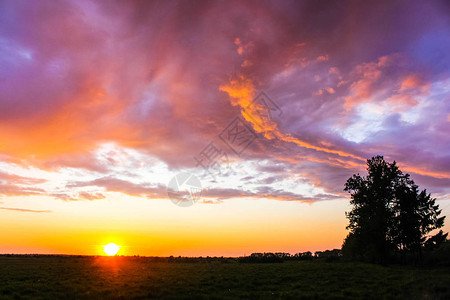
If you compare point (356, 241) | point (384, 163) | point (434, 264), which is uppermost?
point (384, 163)

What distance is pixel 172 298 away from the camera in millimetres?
19688

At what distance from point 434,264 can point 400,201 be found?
12460 millimetres

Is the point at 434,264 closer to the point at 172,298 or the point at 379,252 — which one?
the point at 379,252

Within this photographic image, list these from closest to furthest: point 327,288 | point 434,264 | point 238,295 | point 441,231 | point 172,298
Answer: point 172,298 → point 238,295 → point 327,288 → point 434,264 → point 441,231

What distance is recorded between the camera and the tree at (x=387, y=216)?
52.9 meters

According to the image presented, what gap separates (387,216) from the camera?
53.5 metres

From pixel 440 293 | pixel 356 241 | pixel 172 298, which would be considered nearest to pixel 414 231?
pixel 356 241

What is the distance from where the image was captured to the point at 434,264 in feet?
169

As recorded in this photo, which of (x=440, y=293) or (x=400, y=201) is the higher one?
(x=400, y=201)

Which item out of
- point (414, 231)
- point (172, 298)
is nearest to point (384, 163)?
point (414, 231)

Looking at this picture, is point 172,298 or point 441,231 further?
point 441,231

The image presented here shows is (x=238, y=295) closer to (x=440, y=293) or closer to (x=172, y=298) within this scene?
(x=172, y=298)

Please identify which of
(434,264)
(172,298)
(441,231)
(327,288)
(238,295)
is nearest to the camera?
(172,298)

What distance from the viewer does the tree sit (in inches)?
2084
